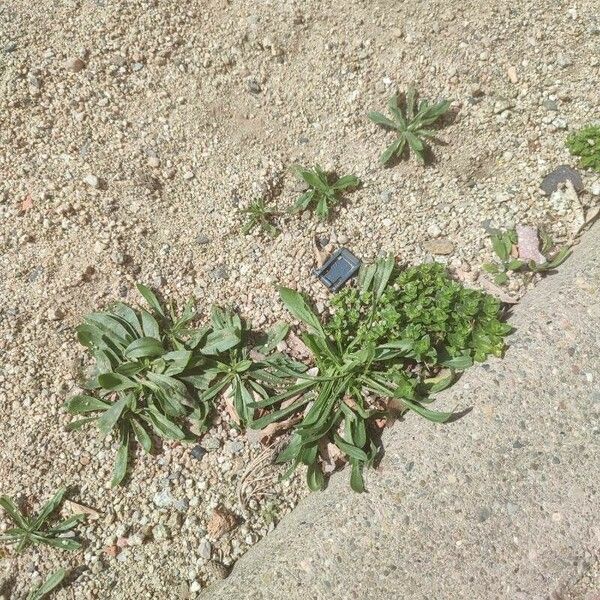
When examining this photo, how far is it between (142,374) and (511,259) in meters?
2.19

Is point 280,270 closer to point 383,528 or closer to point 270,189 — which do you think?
point 270,189

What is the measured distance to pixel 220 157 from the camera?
11.3 ft

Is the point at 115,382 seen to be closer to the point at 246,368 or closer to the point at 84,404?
the point at 84,404

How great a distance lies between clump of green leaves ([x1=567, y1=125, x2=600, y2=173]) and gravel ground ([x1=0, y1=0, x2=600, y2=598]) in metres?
0.10

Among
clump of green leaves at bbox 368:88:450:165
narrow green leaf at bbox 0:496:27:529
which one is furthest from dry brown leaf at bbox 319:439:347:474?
clump of green leaves at bbox 368:88:450:165

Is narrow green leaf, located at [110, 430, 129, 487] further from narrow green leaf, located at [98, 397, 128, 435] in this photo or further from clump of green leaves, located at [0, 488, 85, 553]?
clump of green leaves, located at [0, 488, 85, 553]

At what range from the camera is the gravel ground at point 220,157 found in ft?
10.2

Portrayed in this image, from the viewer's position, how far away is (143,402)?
310 cm

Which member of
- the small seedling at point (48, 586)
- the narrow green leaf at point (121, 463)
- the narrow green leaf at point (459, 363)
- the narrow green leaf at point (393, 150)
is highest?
the narrow green leaf at point (393, 150)

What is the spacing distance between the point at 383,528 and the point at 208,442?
106 centimetres

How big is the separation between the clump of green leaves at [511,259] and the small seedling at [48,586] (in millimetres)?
2850

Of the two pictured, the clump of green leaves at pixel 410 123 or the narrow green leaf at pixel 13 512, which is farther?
the clump of green leaves at pixel 410 123

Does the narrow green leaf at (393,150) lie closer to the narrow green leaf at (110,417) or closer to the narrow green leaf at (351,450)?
the narrow green leaf at (351,450)

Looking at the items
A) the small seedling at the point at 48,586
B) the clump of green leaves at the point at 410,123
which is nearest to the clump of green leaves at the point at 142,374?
the small seedling at the point at 48,586
